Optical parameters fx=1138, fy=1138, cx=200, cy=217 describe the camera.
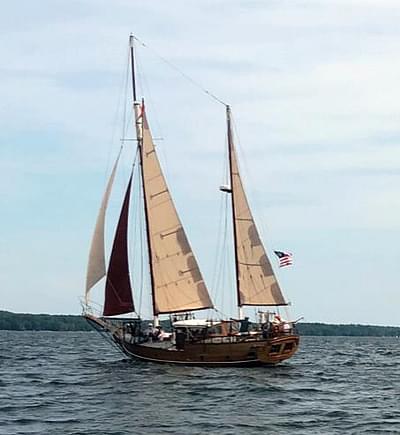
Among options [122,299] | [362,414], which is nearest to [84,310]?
[122,299]

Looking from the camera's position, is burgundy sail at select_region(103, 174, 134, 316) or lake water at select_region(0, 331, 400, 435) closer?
lake water at select_region(0, 331, 400, 435)

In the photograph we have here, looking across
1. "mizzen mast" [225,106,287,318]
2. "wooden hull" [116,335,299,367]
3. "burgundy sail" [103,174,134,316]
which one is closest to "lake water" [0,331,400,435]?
"wooden hull" [116,335,299,367]

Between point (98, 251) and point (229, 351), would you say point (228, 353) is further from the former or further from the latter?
point (98, 251)

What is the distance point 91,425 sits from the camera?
119ft

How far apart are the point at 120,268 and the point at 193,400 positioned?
773 inches

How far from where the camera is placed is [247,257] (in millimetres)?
64562

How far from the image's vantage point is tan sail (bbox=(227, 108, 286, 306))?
64562mm

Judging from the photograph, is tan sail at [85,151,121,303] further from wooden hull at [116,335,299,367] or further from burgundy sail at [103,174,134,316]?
wooden hull at [116,335,299,367]

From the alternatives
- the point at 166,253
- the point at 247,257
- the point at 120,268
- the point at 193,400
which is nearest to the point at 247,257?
the point at 247,257

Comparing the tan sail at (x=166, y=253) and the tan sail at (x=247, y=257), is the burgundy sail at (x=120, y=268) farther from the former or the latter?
the tan sail at (x=247, y=257)

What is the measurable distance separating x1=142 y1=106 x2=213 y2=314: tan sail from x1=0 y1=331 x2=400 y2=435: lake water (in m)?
4.33

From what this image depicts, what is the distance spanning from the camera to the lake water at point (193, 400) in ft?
120

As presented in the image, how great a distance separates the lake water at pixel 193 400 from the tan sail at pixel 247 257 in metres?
4.29

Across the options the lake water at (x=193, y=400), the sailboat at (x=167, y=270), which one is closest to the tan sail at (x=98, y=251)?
the sailboat at (x=167, y=270)
